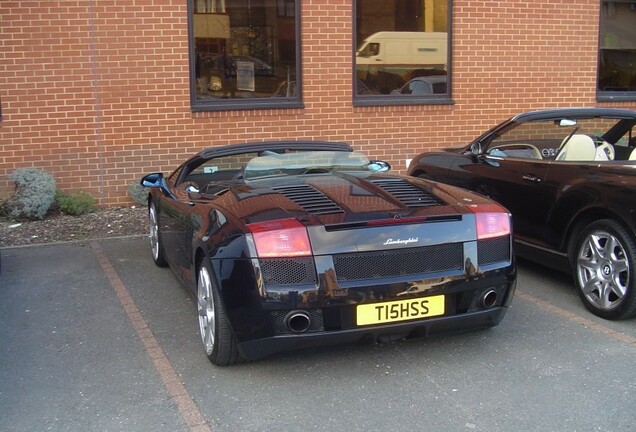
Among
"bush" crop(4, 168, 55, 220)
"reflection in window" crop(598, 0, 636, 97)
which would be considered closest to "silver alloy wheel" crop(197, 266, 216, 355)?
"bush" crop(4, 168, 55, 220)

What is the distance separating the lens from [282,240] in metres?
3.62

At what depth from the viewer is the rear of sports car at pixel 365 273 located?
3.61m

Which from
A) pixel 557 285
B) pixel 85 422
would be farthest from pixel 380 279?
pixel 557 285

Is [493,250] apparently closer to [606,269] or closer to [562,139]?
[606,269]

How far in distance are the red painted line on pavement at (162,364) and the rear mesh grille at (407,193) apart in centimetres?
169

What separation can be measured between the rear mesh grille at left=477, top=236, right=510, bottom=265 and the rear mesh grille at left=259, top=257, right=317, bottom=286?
3.39 feet

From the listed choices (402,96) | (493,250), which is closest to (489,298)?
(493,250)

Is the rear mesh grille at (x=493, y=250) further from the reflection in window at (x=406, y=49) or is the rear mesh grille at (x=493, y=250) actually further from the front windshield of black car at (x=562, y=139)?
the reflection in window at (x=406, y=49)

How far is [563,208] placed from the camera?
523 centimetres

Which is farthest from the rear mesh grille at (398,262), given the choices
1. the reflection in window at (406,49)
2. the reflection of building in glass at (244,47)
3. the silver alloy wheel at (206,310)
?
the reflection in window at (406,49)

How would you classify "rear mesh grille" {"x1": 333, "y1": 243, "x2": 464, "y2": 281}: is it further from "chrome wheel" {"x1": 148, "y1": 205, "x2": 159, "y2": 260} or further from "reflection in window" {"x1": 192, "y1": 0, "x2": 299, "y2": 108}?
"reflection in window" {"x1": 192, "y1": 0, "x2": 299, "y2": 108}

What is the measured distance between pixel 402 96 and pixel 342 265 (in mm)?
6853

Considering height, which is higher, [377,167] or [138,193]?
[377,167]

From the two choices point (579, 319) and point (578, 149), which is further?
point (578, 149)
